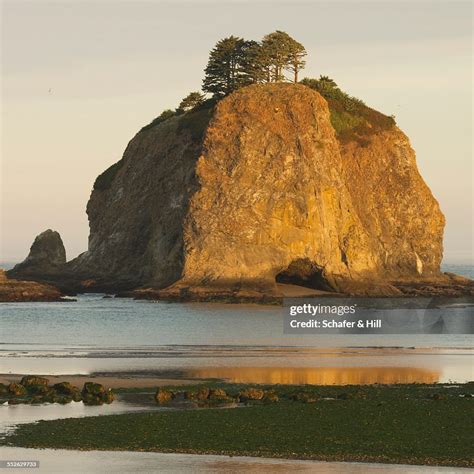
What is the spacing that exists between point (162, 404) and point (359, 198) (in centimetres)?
9765

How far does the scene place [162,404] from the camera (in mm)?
37594

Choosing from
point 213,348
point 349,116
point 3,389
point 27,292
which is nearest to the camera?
point 3,389

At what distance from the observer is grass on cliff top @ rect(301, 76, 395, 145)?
13862 cm

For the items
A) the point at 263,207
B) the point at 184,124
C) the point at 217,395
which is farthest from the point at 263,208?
the point at 217,395

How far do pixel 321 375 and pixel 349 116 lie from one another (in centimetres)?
9499

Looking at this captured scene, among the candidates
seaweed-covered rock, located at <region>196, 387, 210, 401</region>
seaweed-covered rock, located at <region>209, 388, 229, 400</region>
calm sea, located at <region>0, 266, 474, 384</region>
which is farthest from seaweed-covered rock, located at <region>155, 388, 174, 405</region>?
calm sea, located at <region>0, 266, 474, 384</region>

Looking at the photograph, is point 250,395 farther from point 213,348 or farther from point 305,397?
point 213,348

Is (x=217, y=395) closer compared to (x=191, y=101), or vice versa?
(x=217, y=395)

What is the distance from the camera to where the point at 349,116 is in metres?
141

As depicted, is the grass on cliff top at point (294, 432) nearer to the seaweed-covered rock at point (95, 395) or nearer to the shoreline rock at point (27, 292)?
the seaweed-covered rock at point (95, 395)

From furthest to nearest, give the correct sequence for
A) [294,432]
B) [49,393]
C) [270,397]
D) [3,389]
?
1. [3,389]
2. [49,393]
3. [270,397]
4. [294,432]

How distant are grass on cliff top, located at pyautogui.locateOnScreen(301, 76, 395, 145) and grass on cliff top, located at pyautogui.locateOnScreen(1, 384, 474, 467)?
10292cm

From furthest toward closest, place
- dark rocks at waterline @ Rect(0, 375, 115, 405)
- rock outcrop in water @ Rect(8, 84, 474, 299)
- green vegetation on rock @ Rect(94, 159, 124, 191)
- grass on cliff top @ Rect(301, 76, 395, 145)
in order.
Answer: green vegetation on rock @ Rect(94, 159, 124, 191) < grass on cliff top @ Rect(301, 76, 395, 145) < rock outcrop in water @ Rect(8, 84, 474, 299) < dark rocks at waterline @ Rect(0, 375, 115, 405)

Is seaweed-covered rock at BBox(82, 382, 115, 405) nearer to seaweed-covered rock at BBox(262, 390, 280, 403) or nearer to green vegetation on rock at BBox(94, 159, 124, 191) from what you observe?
seaweed-covered rock at BBox(262, 390, 280, 403)
